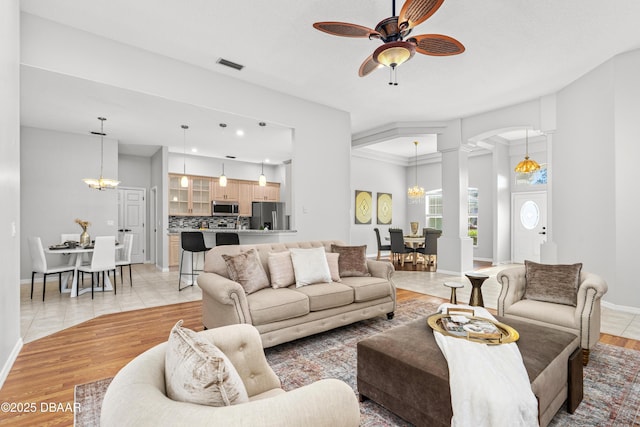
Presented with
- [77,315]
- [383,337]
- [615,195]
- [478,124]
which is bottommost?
[77,315]

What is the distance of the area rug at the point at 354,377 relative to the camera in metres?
1.92

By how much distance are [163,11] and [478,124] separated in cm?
569

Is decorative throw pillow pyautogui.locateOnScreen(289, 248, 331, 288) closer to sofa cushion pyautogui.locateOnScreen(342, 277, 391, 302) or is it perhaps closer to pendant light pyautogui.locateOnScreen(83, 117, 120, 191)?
sofa cushion pyautogui.locateOnScreen(342, 277, 391, 302)

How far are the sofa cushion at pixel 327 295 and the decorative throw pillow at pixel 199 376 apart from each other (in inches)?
79.2

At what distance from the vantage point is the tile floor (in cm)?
354

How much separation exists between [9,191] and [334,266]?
9.64 feet

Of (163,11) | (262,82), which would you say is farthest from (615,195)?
(163,11)

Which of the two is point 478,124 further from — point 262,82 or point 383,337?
point 383,337

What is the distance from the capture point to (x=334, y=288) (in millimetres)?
3236

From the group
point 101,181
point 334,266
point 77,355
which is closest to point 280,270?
Answer: point 334,266

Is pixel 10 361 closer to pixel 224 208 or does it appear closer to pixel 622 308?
pixel 622 308

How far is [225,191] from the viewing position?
29.8 ft

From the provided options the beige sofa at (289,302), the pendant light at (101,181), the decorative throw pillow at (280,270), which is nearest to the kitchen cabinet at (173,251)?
the pendant light at (101,181)

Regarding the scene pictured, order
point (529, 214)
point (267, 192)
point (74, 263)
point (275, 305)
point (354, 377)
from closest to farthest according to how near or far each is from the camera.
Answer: point (354, 377), point (275, 305), point (74, 263), point (529, 214), point (267, 192)
